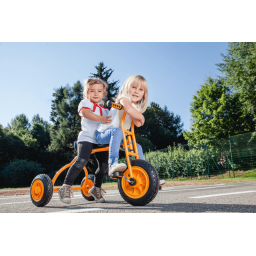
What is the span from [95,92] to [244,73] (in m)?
21.2

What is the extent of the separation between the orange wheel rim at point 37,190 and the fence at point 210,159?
1390 cm

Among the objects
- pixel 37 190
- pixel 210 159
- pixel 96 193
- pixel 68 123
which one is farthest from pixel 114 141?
pixel 68 123

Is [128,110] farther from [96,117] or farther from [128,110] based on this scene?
[96,117]

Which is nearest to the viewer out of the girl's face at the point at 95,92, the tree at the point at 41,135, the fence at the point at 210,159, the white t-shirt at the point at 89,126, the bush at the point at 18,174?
the white t-shirt at the point at 89,126

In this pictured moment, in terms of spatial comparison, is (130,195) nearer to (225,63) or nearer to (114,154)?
(114,154)

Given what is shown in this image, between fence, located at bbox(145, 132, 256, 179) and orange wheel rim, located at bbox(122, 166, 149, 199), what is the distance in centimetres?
1387

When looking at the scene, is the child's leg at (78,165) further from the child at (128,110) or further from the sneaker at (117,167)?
the sneaker at (117,167)

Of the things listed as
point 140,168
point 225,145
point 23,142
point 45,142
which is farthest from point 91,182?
point 45,142

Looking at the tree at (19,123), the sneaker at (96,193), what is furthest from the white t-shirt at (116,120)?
the tree at (19,123)

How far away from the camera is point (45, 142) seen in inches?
1364

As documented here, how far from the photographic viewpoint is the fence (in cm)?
1466

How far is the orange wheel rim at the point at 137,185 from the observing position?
7.48 ft

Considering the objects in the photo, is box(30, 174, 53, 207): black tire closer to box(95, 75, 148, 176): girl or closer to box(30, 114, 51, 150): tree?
box(95, 75, 148, 176): girl

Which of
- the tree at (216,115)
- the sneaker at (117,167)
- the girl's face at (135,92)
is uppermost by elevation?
the tree at (216,115)
